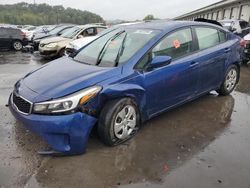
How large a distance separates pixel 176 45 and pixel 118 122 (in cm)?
165

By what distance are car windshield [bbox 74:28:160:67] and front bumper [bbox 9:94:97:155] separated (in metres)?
1.01

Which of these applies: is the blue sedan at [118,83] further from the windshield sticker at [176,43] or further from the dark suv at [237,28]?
the dark suv at [237,28]

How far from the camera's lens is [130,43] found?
4.16 metres

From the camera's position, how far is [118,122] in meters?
3.58

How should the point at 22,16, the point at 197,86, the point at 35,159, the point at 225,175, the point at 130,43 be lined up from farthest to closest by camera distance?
the point at 22,16 < the point at 197,86 < the point at 130,43 < the point at 35,159 < the point at 225,175

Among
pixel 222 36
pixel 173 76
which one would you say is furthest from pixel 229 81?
pixel 173 76

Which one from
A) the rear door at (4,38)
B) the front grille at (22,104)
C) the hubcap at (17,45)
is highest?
the front grille at (22,104)

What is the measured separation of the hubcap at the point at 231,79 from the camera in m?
5.63

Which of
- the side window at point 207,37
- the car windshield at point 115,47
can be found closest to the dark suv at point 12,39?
the car windshield at point 115,47

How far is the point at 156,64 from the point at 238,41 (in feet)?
9.47

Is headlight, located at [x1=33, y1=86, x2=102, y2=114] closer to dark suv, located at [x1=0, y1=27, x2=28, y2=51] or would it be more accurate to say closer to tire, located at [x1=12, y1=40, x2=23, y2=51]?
dark suv, located at [x1=0, y1=27, x2=28, y2=51]

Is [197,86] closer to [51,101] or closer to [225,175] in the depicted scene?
[225,175]

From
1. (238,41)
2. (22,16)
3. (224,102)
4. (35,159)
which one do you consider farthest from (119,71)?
(22,16)

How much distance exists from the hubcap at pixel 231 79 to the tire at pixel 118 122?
2715 mm
